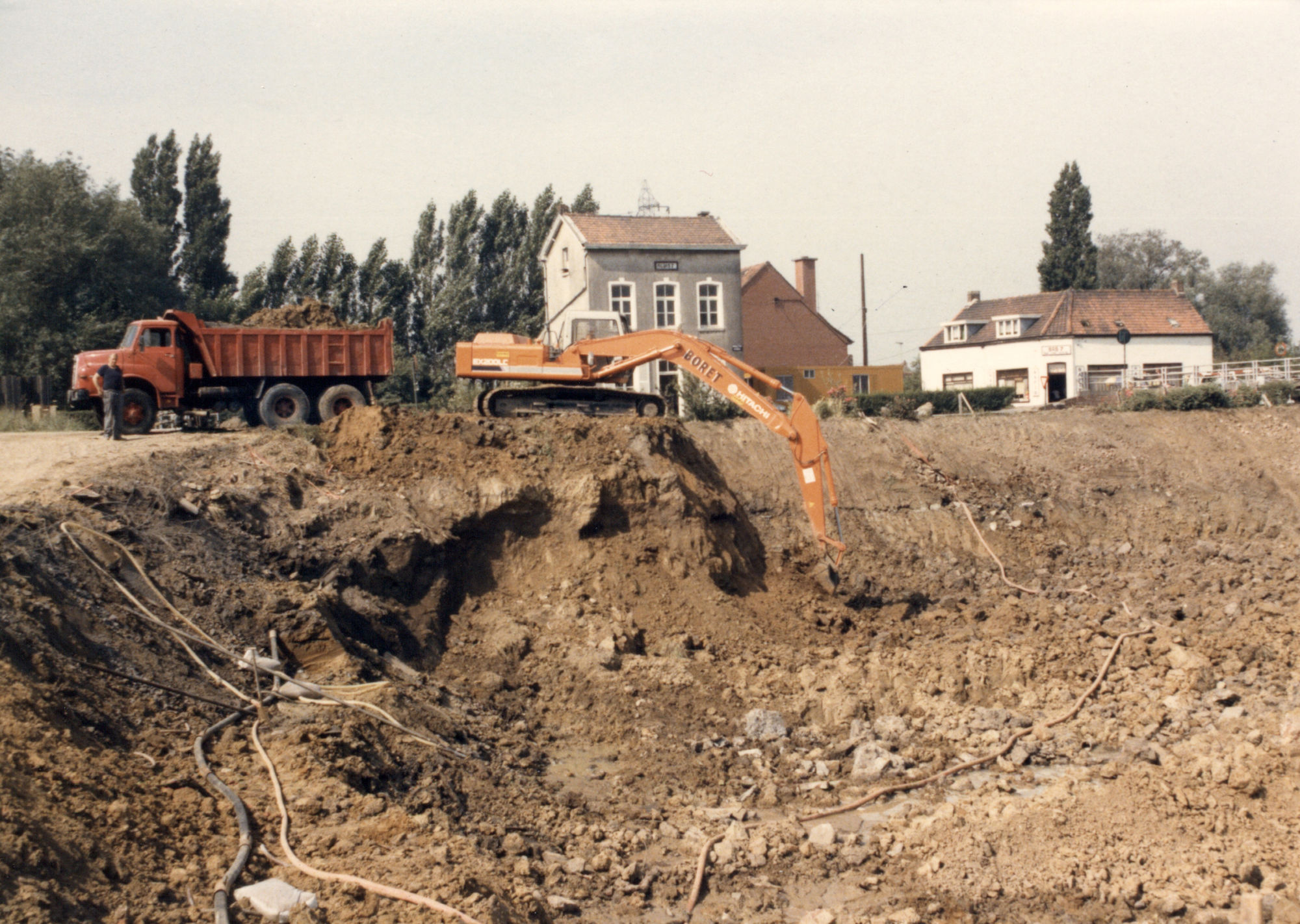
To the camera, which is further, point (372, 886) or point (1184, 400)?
point (1184, 400)

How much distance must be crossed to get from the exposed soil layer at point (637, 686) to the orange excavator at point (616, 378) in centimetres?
135

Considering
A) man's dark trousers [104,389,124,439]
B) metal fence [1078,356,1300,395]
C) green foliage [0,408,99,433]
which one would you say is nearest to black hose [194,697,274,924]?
man's dark trousers [104,389,124,439]

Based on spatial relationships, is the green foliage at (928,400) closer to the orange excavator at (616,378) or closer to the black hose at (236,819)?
the orange excavator at (616,378)

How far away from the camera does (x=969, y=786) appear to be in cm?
1062

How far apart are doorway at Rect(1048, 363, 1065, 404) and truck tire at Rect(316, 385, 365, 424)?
97.0 feet

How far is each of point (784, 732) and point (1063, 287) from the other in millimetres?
44111

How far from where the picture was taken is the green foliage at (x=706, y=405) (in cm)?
2355

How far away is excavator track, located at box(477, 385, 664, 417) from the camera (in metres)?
18.2

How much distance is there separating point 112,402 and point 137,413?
132 centimetres

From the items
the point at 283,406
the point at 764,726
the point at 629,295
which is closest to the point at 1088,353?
the point at 629,295

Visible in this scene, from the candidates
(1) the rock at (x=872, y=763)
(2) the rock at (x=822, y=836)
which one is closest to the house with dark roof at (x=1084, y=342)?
(1) the rock at (x=872, y=763)

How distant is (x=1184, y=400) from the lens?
26016 millimetres

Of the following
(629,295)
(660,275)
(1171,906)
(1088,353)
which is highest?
(660,275)

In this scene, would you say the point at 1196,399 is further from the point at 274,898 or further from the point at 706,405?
the point at 274,898
